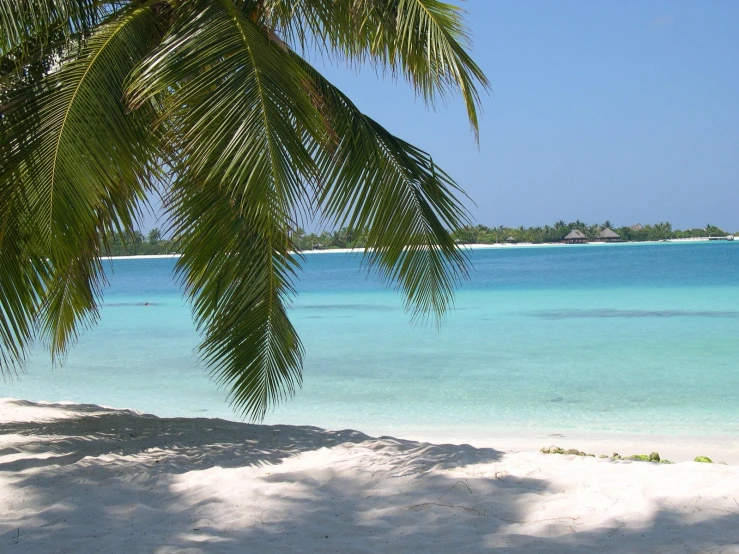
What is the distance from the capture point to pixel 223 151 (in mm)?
Result: 4227

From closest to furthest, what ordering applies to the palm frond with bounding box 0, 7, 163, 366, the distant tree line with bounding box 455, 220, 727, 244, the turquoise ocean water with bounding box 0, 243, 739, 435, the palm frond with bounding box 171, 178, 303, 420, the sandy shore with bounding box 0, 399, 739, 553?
the sandy shore with bounding box 0, 399, 739, 553 < the palm frond with bounding box 0, 7, 163, 366 < the palm frond with bounding box 171, 178, 303, 420 < the turquoise ocean water with bounding box 0, 243, 739, 435 < the distant tree line with bounding box 455, 220, 727, 244

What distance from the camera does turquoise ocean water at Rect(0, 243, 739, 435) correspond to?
8852 millimetres

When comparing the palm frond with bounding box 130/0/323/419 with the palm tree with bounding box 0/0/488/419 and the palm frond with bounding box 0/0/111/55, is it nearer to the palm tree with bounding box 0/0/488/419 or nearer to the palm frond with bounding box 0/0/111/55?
the palm tree with bounding box 0/0/488/419

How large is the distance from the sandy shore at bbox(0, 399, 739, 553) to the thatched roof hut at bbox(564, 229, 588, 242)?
367 ft

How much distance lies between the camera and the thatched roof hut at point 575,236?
11238cm

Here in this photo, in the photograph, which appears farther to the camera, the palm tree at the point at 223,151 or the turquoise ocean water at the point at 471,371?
the turquoise ocean water at the point at 471,371

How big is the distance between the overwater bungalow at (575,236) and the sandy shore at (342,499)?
112 metres

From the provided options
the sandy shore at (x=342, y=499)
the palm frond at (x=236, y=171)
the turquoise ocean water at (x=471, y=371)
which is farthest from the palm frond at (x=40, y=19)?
the turquoise ocean water at (x=471, y=371)

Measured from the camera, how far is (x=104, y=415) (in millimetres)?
6402

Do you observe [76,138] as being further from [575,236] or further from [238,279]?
[575,236]

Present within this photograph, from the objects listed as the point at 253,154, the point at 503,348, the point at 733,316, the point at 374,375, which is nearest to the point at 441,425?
the point at 374,375

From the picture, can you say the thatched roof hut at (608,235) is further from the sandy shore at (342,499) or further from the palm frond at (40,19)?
the palm frond at (40,19)

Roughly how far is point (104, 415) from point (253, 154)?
349 centimetres

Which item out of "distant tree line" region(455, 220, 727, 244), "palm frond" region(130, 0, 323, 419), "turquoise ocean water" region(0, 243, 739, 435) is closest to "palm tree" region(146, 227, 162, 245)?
"palm frond" region(130, 0, 323, 419)
